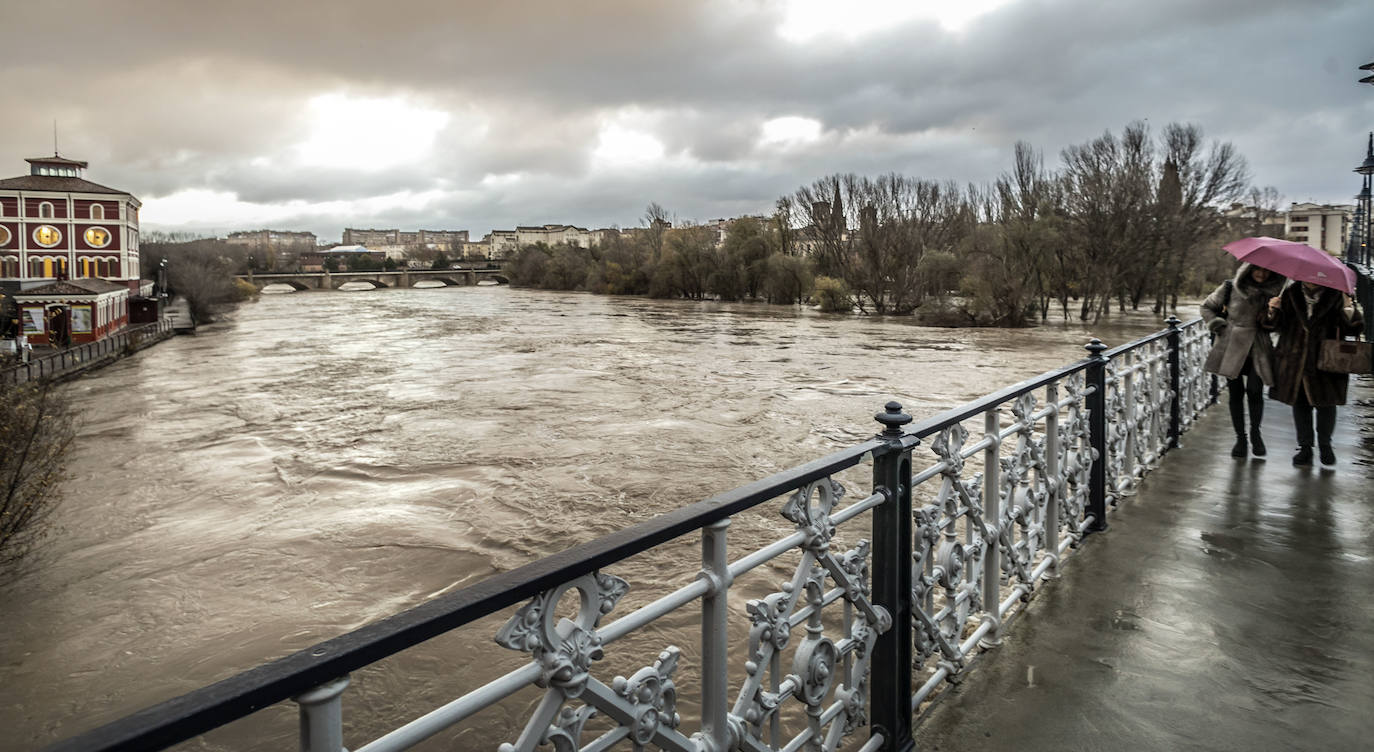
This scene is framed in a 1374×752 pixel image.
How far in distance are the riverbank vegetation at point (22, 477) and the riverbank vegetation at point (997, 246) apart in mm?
34692

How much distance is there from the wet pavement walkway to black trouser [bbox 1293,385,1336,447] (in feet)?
2.01

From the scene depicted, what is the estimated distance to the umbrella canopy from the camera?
17.1ft

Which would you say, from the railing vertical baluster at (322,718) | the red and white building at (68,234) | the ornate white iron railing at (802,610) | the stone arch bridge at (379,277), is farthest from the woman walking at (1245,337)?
the stone arch bridge at (379,277)

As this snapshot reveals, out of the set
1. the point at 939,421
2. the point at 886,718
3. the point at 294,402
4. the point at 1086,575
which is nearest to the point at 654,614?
the point at 886,718

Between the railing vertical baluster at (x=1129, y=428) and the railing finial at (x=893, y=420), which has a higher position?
the railing finial at (x=893, y=420)

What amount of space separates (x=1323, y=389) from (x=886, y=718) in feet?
16.5

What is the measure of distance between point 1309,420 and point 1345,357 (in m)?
0.76

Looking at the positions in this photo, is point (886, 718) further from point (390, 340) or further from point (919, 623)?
point (390, 340)

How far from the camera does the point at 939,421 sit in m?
2.93

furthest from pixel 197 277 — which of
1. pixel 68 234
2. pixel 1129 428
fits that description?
pixel 1129 428

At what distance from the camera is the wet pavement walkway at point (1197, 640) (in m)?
2.82

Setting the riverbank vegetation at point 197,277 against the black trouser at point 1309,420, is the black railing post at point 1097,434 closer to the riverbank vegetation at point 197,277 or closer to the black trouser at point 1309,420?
the black trouser at point 1309,420

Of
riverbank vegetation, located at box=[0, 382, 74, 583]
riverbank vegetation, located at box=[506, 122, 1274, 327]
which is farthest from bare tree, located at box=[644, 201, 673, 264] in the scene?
riverbank vegetation, located at box=[0, 382, 74, 583]

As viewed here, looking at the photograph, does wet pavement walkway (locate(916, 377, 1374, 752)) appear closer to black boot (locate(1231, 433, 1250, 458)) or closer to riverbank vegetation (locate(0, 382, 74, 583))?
black boot (locate(1231, 433, 1250, 458))
